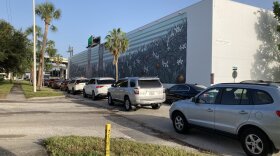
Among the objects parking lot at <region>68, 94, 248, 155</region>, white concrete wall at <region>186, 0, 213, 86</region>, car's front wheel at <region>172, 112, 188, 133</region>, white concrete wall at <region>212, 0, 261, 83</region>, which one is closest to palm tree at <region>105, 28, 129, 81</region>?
white concrete wall at <region>186, 0, 213, 86</region>

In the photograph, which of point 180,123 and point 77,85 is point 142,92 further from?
point 77,85

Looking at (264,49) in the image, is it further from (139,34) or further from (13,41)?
(13,41)

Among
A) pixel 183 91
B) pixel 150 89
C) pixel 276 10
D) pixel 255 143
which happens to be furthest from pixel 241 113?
pixel 276 10

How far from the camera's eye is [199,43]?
31.1 metres

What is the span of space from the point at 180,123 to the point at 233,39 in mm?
23482

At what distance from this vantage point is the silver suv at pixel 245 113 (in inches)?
277

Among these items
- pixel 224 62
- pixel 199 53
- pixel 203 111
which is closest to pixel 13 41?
pixel 199 53

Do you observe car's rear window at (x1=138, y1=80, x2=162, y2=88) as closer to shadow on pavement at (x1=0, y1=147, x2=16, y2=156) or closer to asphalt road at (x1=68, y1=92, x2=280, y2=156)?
asphalt road at (x1=68, y1=92, x2=280, y2=156)

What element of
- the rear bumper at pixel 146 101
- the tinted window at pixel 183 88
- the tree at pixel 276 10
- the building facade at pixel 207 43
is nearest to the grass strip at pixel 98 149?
the rear bumper at pixel 146 101

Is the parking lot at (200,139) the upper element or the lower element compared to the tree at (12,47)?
lower

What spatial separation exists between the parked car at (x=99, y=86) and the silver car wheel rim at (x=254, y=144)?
53.9 feet

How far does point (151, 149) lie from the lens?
7227mm

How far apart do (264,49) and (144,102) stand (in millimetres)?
23248

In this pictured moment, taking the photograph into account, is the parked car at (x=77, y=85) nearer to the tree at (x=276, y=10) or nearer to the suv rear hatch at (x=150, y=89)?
the suv rear hatch at (x=150, y=89)
